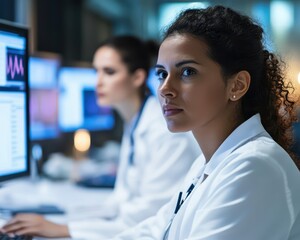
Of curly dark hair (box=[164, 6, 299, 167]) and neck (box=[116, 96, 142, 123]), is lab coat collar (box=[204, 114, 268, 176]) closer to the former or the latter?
curly dark hair (box=[164, 6, 299, 167])

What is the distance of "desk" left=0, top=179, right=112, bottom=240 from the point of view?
6.24 ft

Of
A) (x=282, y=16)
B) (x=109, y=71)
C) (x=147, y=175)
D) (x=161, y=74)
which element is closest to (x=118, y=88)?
(x=109, y=71)

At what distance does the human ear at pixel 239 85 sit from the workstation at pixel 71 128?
175 mm

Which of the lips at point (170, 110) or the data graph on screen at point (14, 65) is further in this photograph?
the data graph on screen at point (14, 65)

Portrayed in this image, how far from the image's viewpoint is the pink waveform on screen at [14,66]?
1.46 meters

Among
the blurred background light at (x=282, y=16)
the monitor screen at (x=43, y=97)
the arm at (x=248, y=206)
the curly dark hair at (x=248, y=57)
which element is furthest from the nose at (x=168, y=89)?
the blurred background light at (x=282, y=16)

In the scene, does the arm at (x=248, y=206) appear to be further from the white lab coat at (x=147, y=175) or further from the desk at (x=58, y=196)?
the desk at (x=58, y=196)

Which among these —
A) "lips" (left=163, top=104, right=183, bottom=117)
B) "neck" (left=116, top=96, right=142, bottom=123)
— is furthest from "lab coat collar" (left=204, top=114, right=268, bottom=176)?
"neck" (left=116, top=96, right=142, bottom=123)

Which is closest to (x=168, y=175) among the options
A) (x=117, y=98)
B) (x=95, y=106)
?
Result: (x=117, y=98)

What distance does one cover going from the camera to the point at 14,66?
1484 millimetres

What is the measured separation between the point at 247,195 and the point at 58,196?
4.51 ft

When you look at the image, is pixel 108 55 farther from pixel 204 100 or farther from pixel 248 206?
pixel 248 206

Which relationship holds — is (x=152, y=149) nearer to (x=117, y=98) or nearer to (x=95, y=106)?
(x=117, y=98)

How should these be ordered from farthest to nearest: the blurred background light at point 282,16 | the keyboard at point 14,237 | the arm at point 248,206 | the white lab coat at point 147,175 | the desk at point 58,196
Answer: the blurred background light at point 282,16 → the desk at point 58,196 → the white lab coat at point 147,175 → the keyboard at point 14,237 → the arm at point 248,206
